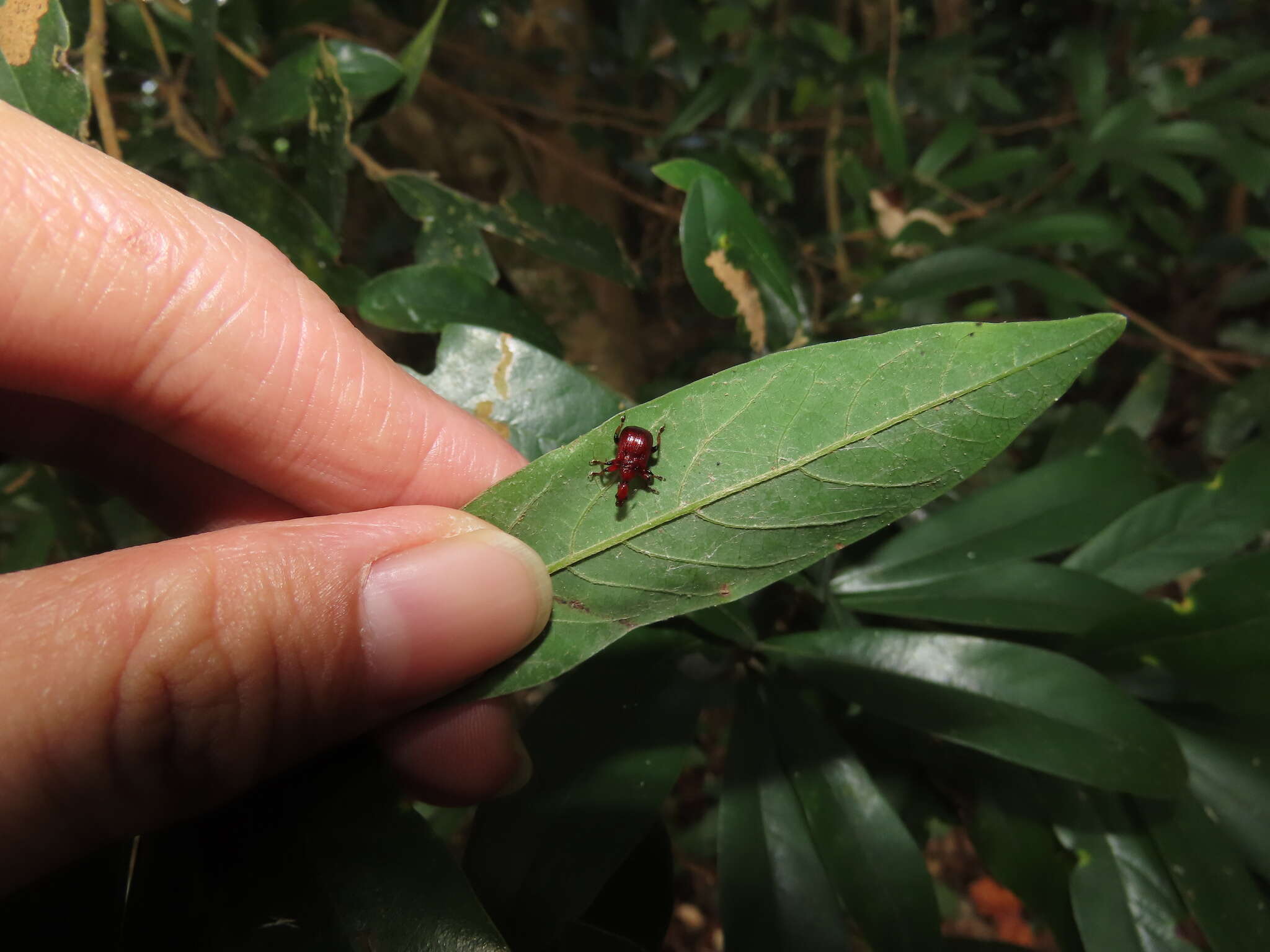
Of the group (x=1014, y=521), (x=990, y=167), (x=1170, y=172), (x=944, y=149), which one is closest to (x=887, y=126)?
(x=944, y=149)

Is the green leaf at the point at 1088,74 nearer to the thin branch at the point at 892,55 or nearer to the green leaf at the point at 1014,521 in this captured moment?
the thin branch at the point at 892,55

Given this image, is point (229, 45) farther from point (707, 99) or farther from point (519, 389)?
point (707, 99)

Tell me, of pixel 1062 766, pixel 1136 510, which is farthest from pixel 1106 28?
pixel 1062 766

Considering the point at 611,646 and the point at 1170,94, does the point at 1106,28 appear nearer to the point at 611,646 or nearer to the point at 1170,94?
the point at 1170,94

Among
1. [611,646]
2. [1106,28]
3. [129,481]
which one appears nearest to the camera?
[611,646]

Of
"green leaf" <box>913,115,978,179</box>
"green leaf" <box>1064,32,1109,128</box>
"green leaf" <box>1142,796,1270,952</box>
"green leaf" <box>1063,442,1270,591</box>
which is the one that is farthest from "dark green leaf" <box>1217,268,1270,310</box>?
"green leaf" <box>1142,796,1270,952</box>

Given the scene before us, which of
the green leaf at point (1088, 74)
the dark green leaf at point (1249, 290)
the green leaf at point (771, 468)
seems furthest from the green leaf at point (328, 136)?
the dark green leaf at point (1249, 290)
